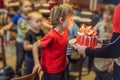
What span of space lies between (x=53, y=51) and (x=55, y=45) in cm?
6

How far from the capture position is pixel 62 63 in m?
2.28

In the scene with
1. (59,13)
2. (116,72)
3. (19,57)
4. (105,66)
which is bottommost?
(19,57)

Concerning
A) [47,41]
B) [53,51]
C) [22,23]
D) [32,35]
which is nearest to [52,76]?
[53,51]

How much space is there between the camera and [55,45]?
7.17ft

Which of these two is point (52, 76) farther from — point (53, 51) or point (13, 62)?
point (13, 62)

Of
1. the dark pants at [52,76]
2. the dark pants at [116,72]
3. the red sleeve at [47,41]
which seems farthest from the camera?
the dark pants at [52,76]

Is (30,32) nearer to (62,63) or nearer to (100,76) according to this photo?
(62,63)

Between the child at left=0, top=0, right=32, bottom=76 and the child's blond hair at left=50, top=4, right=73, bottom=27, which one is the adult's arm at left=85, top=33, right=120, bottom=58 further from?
the child at left=0, top=0, right=32, bottom=76

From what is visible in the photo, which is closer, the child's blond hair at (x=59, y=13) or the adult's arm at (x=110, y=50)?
the adult's arm at (x=110, y=50)

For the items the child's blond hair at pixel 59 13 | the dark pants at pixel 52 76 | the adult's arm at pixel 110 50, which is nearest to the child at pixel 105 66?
the dark pants at pixel 52 76

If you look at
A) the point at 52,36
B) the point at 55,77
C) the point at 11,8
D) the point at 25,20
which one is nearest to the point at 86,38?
A: the point at 52,36

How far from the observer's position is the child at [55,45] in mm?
2166

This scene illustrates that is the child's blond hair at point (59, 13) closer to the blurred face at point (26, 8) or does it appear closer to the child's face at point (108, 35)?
the child's face at point (108, 35)

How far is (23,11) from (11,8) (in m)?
1.19
